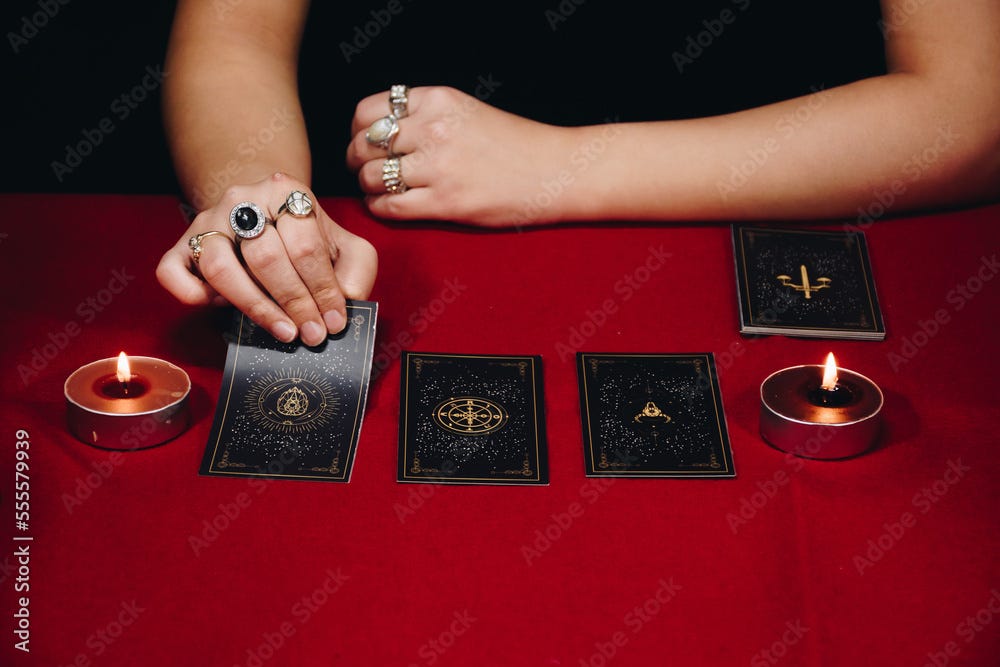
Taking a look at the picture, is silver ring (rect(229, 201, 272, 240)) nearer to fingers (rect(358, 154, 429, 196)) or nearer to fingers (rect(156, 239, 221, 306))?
fingers (rect(156, 239, 221, 306))

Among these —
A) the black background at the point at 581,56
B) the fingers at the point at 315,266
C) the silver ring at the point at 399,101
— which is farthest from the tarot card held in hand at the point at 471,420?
the black background at the point at 581,56

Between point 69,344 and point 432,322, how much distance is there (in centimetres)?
47

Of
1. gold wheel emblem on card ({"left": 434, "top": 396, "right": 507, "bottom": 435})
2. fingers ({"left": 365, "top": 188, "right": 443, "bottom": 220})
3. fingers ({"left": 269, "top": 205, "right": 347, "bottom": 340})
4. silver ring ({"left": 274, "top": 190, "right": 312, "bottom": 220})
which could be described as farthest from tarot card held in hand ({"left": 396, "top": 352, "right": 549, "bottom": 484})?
fingers ({"left": 365, "top": 188, "right": 443, "bottom": 220})

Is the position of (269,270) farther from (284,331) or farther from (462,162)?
(462,162)

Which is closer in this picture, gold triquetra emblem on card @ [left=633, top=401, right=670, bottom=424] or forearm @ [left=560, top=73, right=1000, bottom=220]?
gold triquetra emblem on card @ [left=633, top=401, right=670, bottom=424]

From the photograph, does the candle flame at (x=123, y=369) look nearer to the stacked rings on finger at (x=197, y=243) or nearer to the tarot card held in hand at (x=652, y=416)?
the stacked rings on finger at (x=197, y=243)

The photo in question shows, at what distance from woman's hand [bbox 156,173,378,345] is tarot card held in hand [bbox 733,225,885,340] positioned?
568mm

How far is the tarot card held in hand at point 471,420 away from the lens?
47.6 inches

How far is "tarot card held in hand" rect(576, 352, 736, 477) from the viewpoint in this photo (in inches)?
48.4

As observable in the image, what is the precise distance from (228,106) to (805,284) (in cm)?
93

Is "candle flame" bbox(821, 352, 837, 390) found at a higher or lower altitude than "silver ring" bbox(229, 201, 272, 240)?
lower

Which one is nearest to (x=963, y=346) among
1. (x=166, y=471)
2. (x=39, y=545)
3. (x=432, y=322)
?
(x=432, y=322)

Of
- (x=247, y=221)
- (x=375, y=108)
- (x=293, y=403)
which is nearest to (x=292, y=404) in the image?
(x=293, y=403)

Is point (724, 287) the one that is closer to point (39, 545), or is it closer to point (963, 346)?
point (963, 346)
